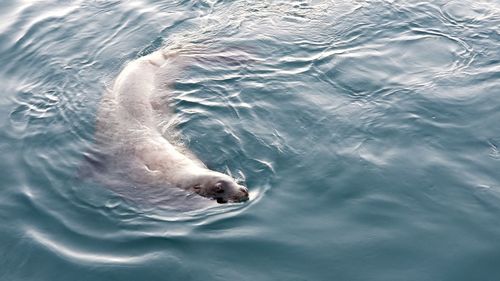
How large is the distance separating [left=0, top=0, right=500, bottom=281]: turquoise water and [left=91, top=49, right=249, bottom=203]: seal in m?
0.21

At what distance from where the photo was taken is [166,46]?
34.1 ft

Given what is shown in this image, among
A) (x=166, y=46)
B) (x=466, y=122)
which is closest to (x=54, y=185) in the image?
(x=166, y=46)

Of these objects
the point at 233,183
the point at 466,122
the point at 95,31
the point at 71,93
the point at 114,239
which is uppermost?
the point at 95,31

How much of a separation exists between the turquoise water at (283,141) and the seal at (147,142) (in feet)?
0.70

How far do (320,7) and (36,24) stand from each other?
5164 millimetres

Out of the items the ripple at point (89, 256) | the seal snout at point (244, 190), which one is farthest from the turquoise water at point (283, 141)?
the seal snout at point (244, 190)

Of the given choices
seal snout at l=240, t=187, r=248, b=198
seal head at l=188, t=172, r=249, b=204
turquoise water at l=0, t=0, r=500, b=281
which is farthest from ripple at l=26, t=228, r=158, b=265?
seal snout at l=240, t=187, r=248, b=198

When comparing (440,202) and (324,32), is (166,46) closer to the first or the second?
(324,32)

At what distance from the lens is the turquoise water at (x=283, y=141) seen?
5.81m

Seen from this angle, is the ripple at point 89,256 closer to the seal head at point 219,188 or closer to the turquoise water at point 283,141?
the turquoise water at point 283,141

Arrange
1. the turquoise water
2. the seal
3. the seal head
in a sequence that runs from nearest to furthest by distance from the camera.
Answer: the turquoise water
the seal head
the seal

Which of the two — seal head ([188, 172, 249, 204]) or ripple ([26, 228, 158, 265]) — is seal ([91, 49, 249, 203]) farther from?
ripple ([26, 228, 158, 265])

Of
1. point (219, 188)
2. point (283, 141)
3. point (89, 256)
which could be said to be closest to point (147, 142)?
point (219, 188)

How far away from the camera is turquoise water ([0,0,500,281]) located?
5809mm
